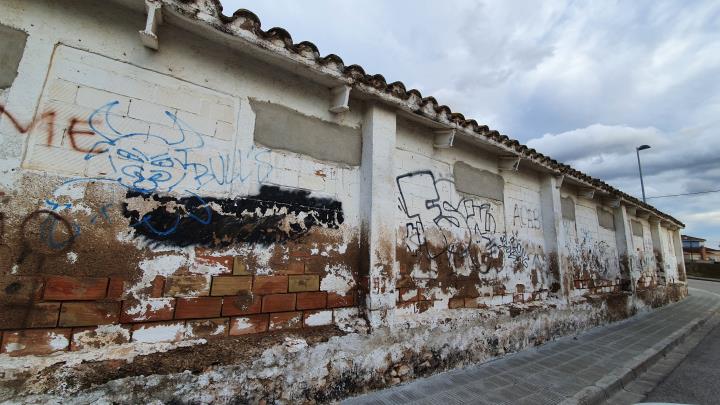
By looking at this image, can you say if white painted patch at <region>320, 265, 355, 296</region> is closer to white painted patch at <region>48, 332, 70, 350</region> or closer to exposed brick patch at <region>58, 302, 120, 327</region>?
exposed brick patch at <region>58, 302, 120, 327</region>

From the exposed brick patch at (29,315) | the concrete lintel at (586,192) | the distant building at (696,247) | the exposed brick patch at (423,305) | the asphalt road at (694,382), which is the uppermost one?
the distant building at (696,247)

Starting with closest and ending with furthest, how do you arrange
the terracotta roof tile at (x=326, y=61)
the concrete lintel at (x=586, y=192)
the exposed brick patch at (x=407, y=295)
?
the terracotta roof tile at (x=326, y=61), the exposed brick patch at (x=407, y=295), the concrete lintel at (x=586, y=192)

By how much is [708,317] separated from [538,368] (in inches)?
366

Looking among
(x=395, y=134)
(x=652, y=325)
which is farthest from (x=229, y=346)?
(x=652, y=325)

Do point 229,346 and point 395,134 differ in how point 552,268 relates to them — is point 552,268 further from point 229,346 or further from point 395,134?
point 229,346

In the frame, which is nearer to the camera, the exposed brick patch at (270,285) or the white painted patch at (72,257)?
the white painted patch at (72,257)

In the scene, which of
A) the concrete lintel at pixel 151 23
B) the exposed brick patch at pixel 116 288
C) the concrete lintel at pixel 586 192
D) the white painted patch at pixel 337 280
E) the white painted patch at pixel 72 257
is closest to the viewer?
the white painted patch at pixel 72 257

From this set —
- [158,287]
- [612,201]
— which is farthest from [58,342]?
[612,201]

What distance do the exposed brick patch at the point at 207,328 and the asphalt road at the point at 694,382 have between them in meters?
4.72

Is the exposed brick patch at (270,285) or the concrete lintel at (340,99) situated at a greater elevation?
the concrete lintel at (340,99)

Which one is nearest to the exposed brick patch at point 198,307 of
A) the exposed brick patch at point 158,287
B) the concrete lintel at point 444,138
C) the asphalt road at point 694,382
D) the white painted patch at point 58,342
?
the exposed brick patch at point 158,287

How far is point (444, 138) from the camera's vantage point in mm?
4637

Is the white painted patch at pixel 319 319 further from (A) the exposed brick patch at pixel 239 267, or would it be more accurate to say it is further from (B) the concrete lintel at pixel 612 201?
(B) the concrete lintel at pixel 612 201

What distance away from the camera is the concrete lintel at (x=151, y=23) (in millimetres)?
2502
